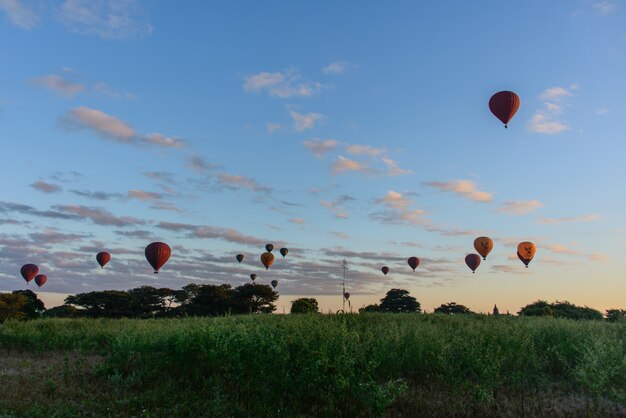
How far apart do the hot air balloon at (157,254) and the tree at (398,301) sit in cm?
3858

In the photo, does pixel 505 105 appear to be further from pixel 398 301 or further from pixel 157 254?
pixel 398 301

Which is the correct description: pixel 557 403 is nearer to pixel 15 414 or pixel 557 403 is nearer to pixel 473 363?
pixel 473 363

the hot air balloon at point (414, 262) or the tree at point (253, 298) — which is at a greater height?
the hot air balloon at point (414, 262)

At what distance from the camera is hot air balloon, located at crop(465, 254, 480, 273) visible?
44562mm

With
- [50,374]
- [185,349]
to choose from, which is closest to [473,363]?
[185,349]

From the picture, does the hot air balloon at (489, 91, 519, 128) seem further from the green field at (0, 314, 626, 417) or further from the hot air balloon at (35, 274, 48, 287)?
the hot air balloon at (35, 274, 48, 287)

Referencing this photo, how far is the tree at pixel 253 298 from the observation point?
58688mm

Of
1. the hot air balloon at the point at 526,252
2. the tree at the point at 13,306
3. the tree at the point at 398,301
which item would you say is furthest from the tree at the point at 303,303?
the tree at the point at 13,306

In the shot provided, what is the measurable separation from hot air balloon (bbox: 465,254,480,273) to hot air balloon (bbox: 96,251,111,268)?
3608 centimetres

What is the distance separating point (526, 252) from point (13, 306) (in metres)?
51.3

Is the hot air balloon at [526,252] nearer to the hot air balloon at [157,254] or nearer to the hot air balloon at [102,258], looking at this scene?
the hot air balloon at [157,254]

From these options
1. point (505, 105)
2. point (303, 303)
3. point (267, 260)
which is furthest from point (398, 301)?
point (505, 105)

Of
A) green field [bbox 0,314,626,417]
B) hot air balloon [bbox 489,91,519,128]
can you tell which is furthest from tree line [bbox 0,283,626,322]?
green field [bbox 0,314,626,417]

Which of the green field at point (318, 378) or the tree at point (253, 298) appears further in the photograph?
the tree at point (253, 298)
